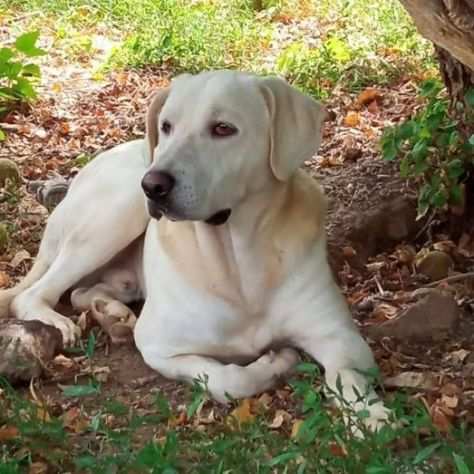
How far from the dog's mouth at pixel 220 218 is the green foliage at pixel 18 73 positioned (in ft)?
13.1

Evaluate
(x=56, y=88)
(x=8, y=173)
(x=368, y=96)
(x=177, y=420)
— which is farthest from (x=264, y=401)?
(x=56, y=88)

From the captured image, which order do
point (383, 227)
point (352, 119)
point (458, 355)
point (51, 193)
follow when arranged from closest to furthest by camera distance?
point (458, 355), point (383, 227), point (51, 193), point (352, 119)

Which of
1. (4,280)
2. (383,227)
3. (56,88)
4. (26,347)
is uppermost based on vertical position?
(26,347)

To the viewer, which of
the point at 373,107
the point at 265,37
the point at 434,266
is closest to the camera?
the point at 434,266

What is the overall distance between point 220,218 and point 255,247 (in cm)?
22

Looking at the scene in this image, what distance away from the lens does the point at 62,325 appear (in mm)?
5023

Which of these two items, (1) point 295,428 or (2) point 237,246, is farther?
(2) point 237,246

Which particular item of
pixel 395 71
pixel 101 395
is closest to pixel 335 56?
pixel 395 71

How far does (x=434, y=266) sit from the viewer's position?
18.6 ft

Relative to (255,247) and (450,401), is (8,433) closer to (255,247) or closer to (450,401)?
(255,247)

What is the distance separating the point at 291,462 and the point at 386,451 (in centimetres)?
27

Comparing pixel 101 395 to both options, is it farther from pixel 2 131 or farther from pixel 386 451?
pixel 2 131

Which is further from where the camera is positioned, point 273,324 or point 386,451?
point 273,324

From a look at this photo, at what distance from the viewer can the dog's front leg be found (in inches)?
172
